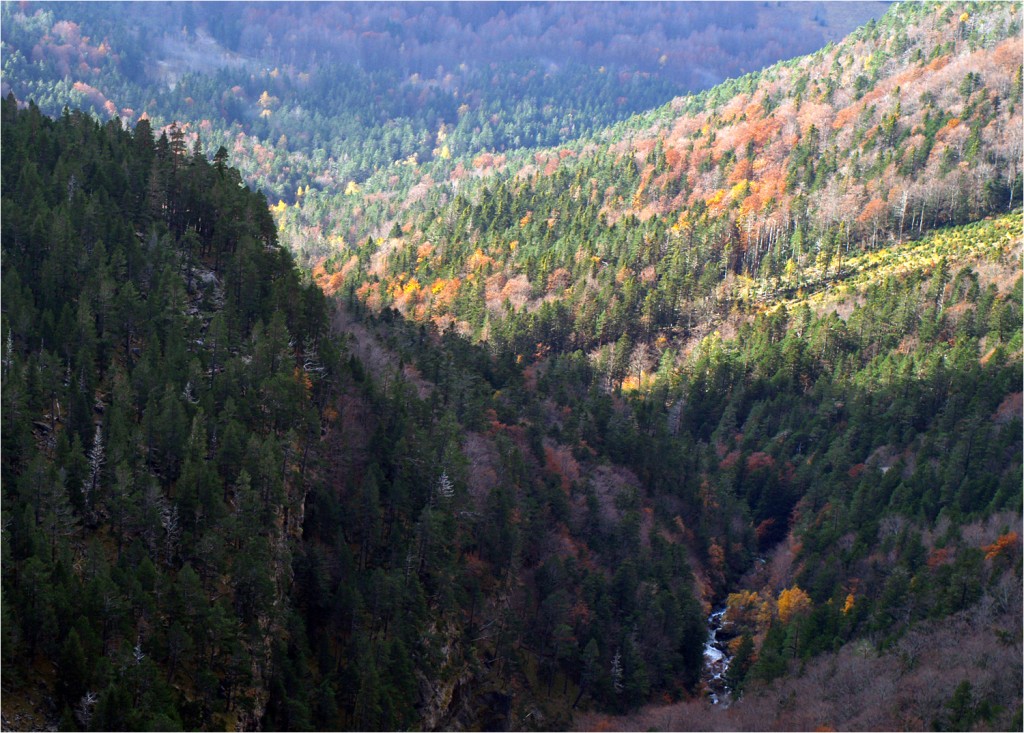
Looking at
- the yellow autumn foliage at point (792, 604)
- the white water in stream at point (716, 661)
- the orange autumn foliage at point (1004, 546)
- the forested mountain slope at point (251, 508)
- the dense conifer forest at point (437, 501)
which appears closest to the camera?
the forested mountain slope at point (251, 508)

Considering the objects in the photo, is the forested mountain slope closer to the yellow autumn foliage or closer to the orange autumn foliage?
the yellow autumn foliage

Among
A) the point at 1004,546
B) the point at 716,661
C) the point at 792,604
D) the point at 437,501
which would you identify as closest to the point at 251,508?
the point at 437,501

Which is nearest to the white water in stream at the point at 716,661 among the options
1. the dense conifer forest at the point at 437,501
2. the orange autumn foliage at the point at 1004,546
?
the dense conifer forest at the point at 437,501

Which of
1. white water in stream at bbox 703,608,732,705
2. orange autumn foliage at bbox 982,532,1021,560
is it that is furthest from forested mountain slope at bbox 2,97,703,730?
orange autumn foliage at bbox 982,532,1021,560

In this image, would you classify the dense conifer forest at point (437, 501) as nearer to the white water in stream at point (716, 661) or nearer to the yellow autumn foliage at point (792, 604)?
the yellow autumn foliage at point (792, 604)

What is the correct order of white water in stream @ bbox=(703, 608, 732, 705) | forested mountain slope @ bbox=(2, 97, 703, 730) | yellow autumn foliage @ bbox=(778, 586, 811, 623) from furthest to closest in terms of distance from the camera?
1. yellow autumn foliage @ bbox=(778, 586, 811, 623)
2. white water in stream @ bbox=(703, 608, 732, 705)
3. forested mountain slope @ bbox=(2, 97, 703, 730)

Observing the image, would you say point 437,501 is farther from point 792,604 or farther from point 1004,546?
point 1004,546

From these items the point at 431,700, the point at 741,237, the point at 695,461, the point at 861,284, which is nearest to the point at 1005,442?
the point at 695,461

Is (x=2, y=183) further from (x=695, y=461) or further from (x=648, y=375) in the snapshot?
(x=648, y=375)

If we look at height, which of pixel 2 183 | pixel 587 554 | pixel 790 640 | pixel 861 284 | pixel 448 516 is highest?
pixel 2 183
